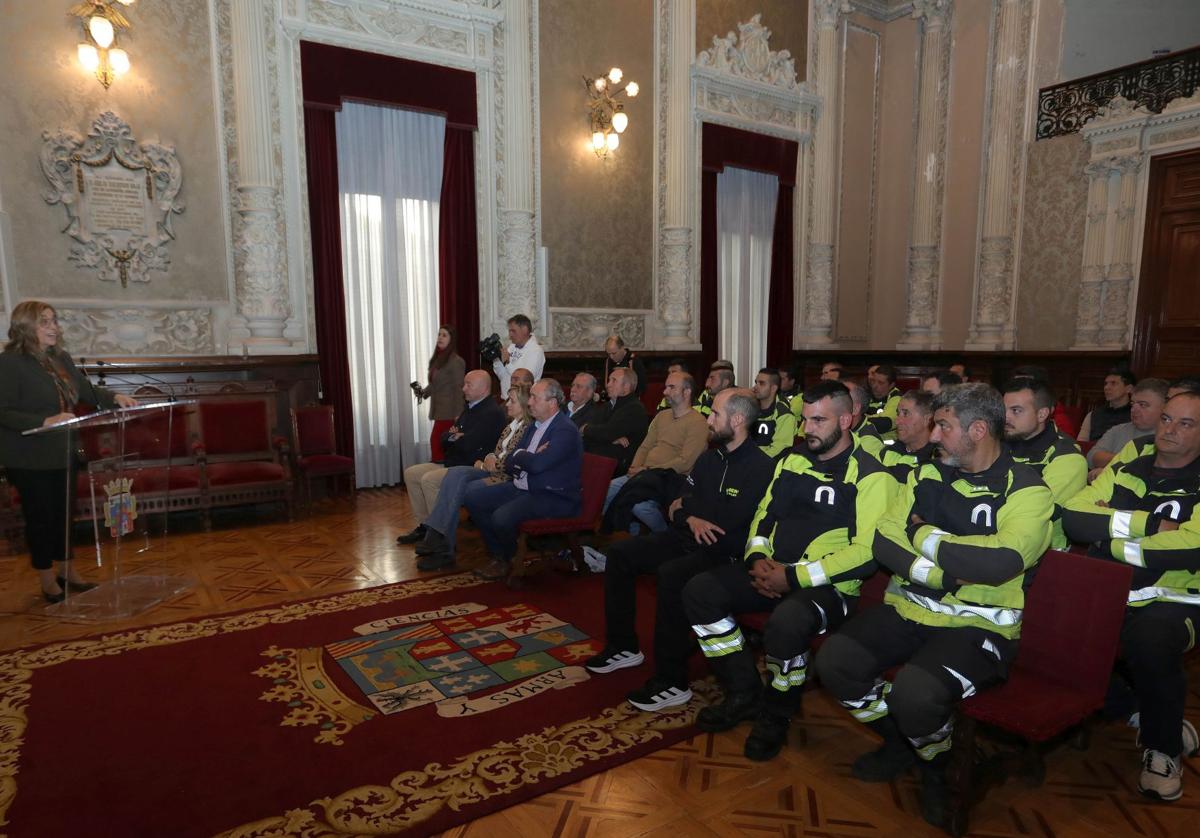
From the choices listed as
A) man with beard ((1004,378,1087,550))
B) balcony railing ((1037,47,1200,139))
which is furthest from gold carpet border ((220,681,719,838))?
balcony railing ((1037,47,1200,139))

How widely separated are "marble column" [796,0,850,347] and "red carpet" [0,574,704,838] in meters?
7.46

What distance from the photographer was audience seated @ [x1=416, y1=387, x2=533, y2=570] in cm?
472

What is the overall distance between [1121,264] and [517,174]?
687 centimetres

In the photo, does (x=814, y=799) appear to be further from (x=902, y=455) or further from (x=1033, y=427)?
(x=1033, y=427)

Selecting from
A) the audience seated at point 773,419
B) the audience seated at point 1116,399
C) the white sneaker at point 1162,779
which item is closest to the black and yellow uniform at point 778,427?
the audience seated at point 773,419

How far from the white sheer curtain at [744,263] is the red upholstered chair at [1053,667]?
748cm

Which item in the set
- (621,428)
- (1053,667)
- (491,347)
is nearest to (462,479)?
(621,428)

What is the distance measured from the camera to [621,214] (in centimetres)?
855

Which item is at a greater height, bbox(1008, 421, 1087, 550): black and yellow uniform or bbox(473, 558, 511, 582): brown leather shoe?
bbox(1008, 421, 1087, 550): black and yellow uniform

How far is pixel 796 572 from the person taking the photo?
8.61ft

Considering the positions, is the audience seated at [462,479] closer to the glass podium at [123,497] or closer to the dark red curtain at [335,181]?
the glass podium at [123,497]

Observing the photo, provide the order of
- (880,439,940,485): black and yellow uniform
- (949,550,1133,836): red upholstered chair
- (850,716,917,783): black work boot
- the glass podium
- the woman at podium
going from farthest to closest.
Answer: the glass podium → the woman at podium → (880,439,940,485): black and yellow uniform → (850,716,917,783): black work boot → (949,550,1133,836): red upholstered chair

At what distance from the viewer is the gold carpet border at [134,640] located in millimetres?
2758

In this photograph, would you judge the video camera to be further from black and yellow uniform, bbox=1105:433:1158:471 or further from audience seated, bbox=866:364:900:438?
black and yellow uniform, bbox=1105:433:1158:471
